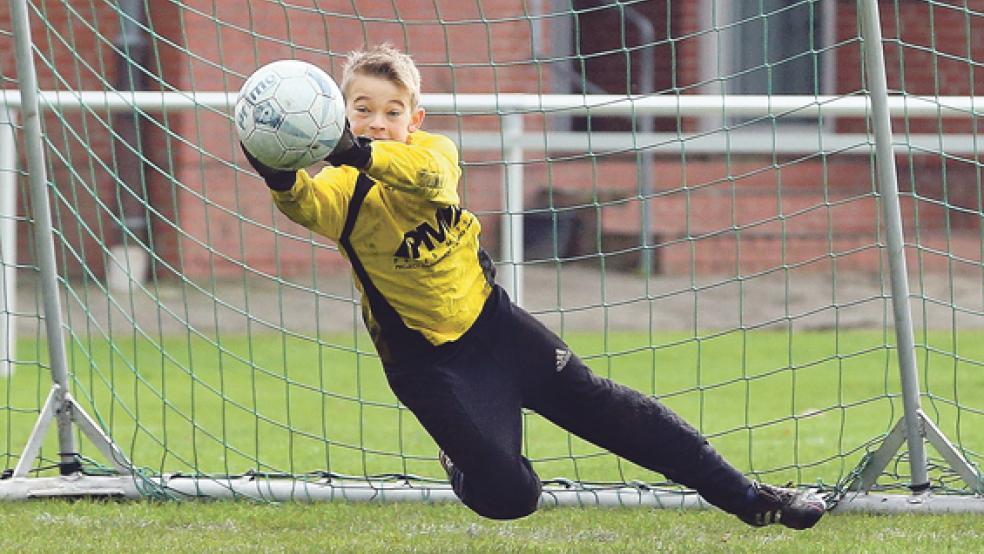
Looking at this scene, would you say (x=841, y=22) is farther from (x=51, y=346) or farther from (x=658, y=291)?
(x=51, y=346)

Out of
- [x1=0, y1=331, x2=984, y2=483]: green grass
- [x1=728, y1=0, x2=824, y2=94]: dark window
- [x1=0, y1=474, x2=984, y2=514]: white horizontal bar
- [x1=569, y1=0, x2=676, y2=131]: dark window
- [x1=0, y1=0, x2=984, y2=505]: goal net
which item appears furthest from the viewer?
[x1=569, y1=0, x2=676, y2=131]: dark window

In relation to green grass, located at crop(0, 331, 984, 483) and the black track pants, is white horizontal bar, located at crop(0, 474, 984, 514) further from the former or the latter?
the black track pants

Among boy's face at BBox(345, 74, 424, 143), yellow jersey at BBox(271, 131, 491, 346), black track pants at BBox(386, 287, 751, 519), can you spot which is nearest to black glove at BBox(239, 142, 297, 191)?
yellow jersey at BBox(271, 131, 491, 346)

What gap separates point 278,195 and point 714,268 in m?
9.80

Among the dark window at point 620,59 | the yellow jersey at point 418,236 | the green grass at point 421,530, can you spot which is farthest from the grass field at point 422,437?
the dark window at point 620,59

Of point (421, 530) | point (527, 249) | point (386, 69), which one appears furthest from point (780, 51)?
point (386, 69)

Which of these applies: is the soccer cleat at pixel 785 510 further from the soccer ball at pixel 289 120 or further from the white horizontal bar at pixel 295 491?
the soccer ball at pixel 289 120

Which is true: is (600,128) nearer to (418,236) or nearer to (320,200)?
(418,236)

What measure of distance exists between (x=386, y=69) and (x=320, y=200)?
0.45m

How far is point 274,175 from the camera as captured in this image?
12.5 ft

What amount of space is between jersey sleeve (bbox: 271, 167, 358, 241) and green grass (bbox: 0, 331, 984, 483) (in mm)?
1333

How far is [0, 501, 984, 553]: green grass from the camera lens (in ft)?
15.0

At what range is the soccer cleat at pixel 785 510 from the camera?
457 cm

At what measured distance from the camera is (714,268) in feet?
43.9
